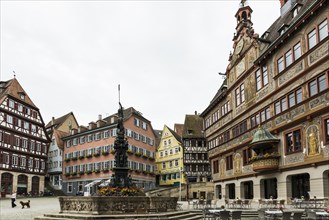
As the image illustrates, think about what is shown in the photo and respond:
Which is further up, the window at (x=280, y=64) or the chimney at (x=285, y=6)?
the chimney at (x=285, y=6)

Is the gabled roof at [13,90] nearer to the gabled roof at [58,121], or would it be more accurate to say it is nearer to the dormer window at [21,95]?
the dormer window at [21,95]

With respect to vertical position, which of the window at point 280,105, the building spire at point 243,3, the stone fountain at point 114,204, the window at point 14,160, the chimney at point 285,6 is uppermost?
the building spire at point 243,3

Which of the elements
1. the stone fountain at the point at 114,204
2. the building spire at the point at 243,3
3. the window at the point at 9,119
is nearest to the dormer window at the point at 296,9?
the building spire at the point at 243,3

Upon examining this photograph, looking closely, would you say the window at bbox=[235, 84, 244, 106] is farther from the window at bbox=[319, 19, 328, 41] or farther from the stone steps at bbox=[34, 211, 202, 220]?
the stone steps at bbox=[34, 211, 202, 220]

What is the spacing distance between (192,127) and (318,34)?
44108 mm

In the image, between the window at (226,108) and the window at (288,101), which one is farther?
the window at (226,108)

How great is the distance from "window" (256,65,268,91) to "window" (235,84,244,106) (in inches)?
128

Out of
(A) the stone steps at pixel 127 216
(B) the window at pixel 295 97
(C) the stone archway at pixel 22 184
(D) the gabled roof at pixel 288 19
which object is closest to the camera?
(A) the stone steps at pixel 127 216

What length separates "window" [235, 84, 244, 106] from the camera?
33.5 metres

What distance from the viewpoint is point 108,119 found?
6206 cm

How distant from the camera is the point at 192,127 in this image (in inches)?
2569

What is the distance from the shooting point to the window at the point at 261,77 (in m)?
28.9

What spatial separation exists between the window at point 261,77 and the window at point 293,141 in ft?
16.5

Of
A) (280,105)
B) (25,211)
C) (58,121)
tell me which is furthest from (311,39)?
(58,121)
